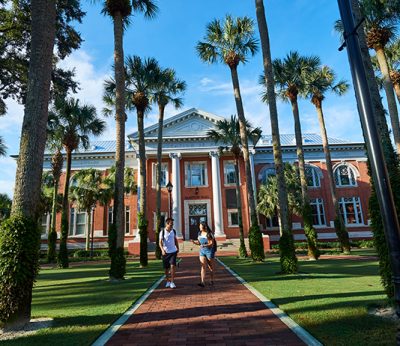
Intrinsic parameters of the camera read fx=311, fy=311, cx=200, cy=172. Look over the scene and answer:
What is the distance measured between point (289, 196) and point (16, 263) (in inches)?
1134

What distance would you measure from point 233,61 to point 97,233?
25.5 metres

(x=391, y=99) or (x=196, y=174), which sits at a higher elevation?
(x=196, y=174)

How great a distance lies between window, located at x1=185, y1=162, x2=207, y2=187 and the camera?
36.4m

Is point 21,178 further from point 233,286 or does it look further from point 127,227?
point 127,227

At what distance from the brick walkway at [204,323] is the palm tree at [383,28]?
13339 mm

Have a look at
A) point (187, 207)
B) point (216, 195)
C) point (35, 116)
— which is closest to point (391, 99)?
point (35, 116)

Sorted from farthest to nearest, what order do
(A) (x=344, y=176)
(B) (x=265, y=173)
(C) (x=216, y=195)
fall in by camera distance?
(A) (x=344, y=176)
(B) (x=265, y=173)
(C) (x=216, y=195)

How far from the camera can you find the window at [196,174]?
119 feet

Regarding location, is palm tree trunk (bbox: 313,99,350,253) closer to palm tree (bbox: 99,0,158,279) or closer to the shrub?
palm tree (bbox: 99,0,158,279)

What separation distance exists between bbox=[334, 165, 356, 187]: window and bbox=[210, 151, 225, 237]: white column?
15222 mm

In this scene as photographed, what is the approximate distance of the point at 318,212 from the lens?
37.2 m

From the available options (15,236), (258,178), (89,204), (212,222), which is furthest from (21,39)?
(258,178)

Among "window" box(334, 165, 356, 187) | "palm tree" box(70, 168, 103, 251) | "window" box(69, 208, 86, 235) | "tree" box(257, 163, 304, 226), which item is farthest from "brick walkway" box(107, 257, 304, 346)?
"window" box(334, 165, 356, 187)

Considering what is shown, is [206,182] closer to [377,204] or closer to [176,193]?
[176,193]
